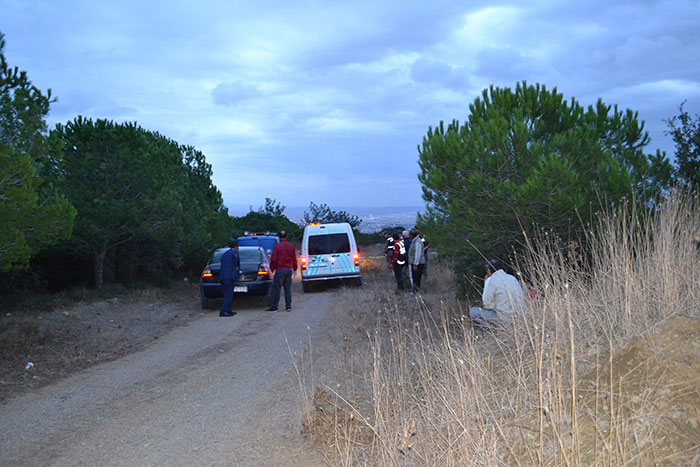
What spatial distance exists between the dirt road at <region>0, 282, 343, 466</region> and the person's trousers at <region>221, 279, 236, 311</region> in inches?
155

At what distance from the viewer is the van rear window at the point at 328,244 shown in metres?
19.7

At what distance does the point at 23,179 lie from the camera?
9133 millimetres

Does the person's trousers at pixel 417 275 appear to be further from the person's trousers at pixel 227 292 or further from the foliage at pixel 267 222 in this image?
the foliage at pixel 267 222

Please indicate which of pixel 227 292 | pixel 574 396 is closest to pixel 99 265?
pixel 227 292

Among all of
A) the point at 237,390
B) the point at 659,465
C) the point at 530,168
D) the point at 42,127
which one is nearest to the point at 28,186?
the point at 42,127

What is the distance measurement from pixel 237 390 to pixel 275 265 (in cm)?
750

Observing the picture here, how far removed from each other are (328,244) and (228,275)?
583 cm

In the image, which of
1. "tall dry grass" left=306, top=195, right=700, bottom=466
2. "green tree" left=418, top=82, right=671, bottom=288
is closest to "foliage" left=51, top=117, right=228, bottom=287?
"green tree" left=418, top=82, right=671, bottom=288

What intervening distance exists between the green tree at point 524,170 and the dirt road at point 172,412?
3.35 meters

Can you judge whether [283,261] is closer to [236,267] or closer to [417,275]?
[236,267]

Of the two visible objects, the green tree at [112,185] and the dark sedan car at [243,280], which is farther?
the green tree at [112,185]

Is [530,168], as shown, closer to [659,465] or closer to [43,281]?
[659,465]

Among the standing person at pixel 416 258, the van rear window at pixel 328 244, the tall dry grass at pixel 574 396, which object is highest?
the van rear window at pixel 328 244

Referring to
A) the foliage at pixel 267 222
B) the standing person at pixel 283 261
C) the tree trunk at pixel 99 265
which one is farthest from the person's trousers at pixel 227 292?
the foliage at pixel 267 222
